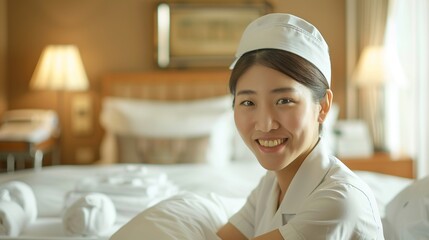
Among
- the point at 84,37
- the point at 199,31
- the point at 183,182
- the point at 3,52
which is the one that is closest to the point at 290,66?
the point at 183,182

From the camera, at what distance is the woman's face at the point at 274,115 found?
3.87 ft

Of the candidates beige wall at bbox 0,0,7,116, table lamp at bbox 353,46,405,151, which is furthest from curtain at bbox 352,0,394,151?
beige wall at bbox 0,0,7,116

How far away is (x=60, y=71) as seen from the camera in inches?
165

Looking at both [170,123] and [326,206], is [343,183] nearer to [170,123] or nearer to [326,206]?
[326,206]

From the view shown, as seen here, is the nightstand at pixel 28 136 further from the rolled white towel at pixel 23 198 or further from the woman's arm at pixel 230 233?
the woman's arm at pixel 230 233

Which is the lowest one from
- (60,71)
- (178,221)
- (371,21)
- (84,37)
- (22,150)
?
(22,150)

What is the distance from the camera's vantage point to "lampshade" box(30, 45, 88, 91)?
4195 millimetres

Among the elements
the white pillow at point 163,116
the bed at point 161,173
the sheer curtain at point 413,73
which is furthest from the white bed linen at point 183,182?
the sheer curtain at point 413,73

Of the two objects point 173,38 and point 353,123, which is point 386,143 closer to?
point 353,123

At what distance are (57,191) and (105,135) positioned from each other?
1.95m

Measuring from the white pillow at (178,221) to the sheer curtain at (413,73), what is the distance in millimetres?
2741

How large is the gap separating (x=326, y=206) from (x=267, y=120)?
0.23m

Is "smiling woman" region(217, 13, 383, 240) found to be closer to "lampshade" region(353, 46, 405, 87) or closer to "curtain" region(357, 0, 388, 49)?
"lampshade" region(353, 46, 405, 87)

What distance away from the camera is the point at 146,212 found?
142cm
